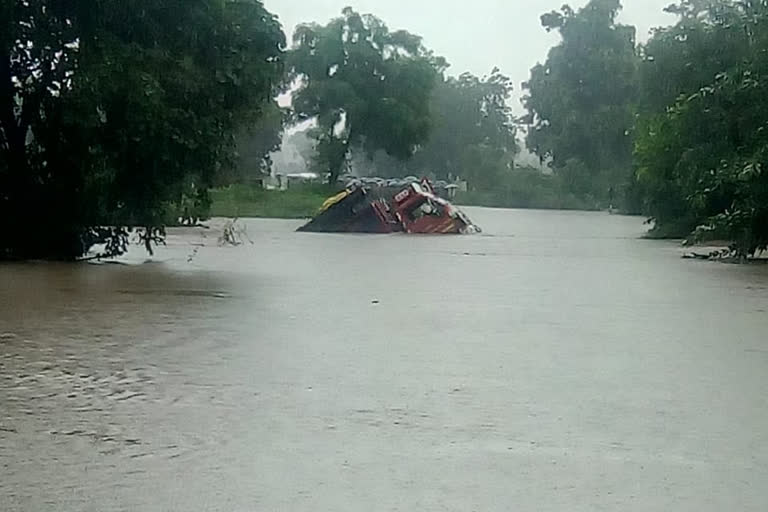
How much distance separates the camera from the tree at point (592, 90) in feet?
247

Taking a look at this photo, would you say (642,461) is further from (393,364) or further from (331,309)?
(331,309)

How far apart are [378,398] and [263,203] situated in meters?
48.7

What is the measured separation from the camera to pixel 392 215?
35.6 meters

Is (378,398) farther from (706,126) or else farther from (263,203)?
(263,203)

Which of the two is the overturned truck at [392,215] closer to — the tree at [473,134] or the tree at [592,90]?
the tree at [592,90]

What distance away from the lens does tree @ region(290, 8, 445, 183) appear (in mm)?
63219

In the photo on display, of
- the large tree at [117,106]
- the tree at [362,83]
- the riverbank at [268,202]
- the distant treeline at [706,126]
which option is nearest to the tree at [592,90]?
the riverbank at [268,202]

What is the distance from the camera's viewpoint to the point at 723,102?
77.4ft

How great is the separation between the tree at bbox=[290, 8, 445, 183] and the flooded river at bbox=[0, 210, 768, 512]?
4836 centimetres

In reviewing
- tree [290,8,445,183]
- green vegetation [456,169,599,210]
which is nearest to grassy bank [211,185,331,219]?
tree [290,8,445,183]

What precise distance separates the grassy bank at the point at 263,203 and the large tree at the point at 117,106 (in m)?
29.9

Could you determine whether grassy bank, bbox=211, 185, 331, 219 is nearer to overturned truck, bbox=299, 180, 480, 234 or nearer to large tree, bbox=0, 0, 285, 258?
overturned truck, bbox=299, 180, 480, 234

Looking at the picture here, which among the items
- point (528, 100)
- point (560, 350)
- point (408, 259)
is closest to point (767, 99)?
point (408, 259)

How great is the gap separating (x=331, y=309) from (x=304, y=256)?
10.2 meters
